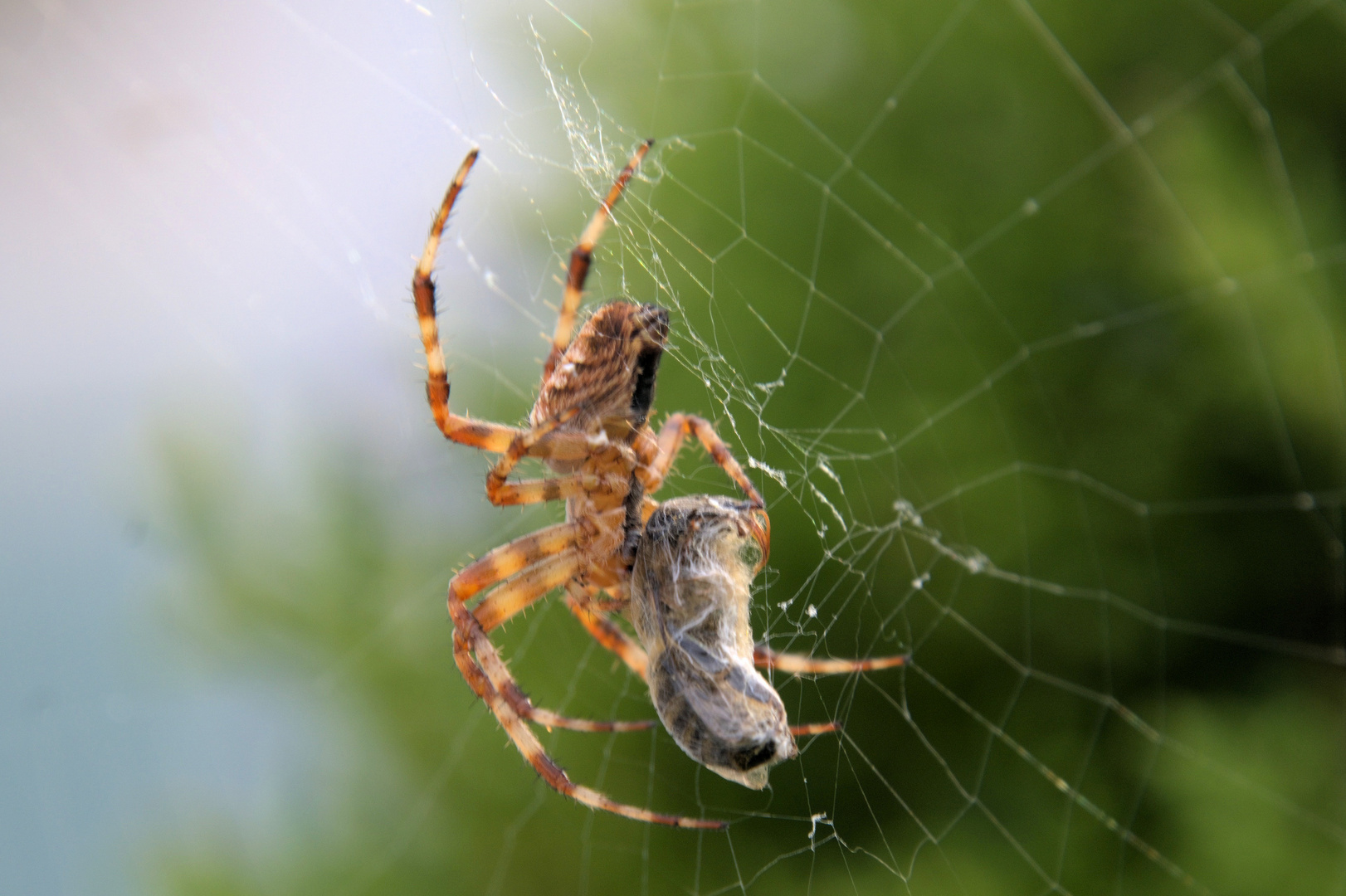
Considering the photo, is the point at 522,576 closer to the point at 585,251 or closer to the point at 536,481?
the point at 536,481

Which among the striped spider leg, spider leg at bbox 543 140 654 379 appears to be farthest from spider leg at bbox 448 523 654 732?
spider leg at bbox 543 140 654 379

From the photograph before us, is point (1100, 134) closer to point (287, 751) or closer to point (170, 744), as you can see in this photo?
point (287, 751)

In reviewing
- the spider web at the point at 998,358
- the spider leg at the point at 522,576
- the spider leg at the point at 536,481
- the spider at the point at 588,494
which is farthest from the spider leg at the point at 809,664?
the spider web at the point at 998,358

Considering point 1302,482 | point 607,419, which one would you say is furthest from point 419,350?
point 1302,482

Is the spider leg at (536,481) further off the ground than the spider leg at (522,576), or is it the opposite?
the spider leg at (536,481)

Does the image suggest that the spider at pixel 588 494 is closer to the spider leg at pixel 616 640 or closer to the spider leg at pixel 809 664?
the spider leg at pixel 809 664

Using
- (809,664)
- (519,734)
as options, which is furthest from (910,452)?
(519,734)

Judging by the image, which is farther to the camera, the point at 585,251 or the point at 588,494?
the point at 588,494

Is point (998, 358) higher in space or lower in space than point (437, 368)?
higher
